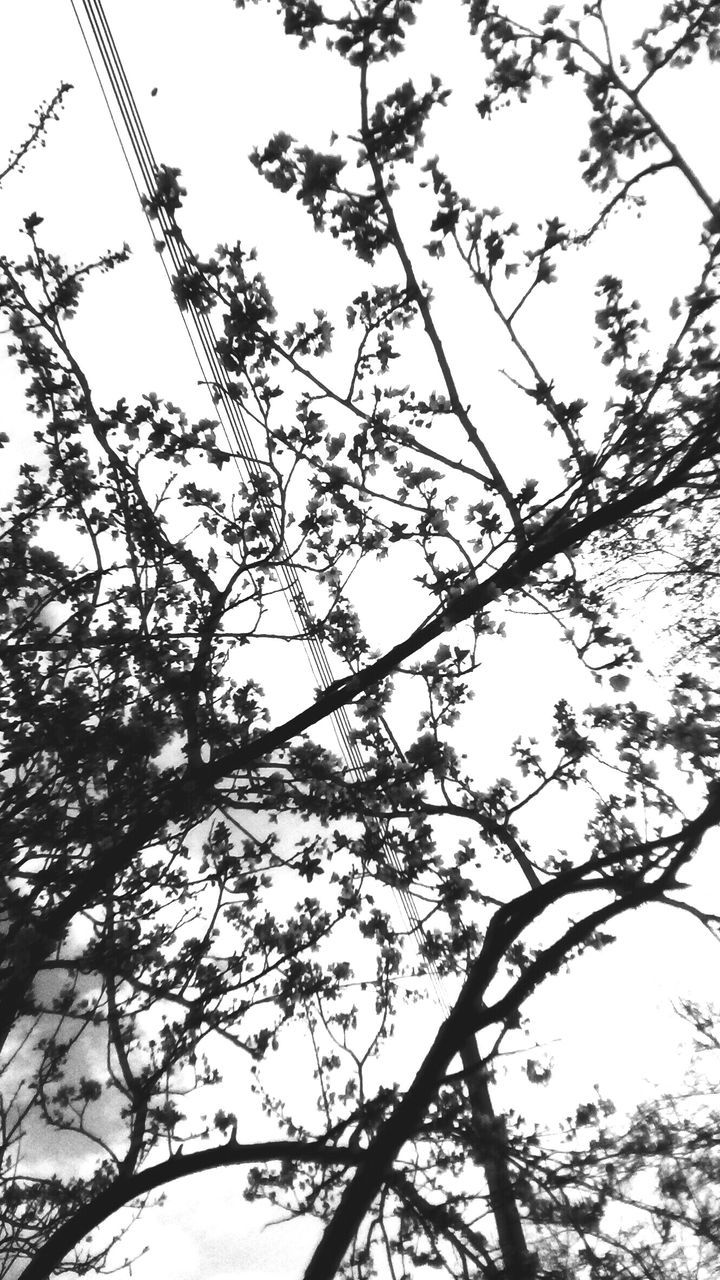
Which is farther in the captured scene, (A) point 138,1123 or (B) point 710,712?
(A) point 138,1123

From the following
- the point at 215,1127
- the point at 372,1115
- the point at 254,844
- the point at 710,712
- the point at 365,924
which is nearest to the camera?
the point at 372,1115

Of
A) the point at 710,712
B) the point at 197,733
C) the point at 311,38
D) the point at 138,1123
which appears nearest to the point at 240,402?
the point at 311,38

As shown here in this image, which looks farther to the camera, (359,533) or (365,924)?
(365,924)

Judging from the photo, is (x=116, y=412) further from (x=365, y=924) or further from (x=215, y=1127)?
(x=215, y=1127)

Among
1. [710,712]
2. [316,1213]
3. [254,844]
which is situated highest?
[710,712]

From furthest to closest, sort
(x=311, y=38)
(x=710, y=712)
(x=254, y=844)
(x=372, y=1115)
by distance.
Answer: (x=254, y=844), (x=710, y=712), (x=372, y=1115), (x=311, y=38)

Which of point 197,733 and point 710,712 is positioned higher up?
point 710,712

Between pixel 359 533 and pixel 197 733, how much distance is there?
7.75 feet

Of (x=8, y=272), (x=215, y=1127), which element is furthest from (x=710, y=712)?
(x=8, y=272)

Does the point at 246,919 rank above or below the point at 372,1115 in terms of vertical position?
above

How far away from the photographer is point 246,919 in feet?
26.5

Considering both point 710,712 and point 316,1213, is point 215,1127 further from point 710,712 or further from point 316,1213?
point 710,712

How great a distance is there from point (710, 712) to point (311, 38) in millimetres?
5602

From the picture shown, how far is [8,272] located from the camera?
259 inches
